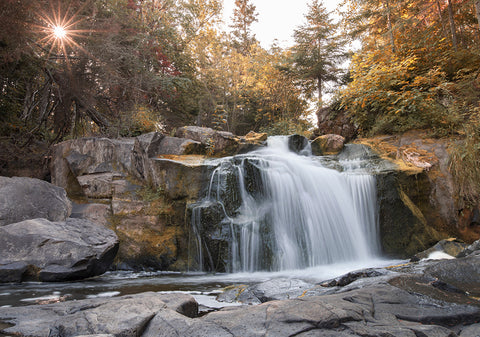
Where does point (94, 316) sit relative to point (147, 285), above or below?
above

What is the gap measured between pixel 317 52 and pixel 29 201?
15.7m

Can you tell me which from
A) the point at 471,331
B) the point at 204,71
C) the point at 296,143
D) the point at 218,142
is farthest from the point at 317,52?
the point at 471,331

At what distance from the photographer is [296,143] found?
10594mm

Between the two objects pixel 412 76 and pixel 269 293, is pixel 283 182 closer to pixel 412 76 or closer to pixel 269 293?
pixel 269 293

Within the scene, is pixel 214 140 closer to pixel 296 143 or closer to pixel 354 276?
pixel 296 143

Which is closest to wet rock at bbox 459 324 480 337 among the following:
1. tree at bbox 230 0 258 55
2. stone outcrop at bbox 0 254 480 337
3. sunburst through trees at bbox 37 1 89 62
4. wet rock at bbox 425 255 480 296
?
stone outcrop at bbox 0 254 480 337

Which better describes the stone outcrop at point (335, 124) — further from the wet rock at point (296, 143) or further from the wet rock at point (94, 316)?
the wet rock at point (94, 316)

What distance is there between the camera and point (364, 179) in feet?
23.1

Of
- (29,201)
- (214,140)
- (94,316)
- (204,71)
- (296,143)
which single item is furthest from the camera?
(204,71)

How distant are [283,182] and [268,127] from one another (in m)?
9.43

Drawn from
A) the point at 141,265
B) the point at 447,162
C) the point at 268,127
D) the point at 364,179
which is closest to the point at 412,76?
the point at 447,162

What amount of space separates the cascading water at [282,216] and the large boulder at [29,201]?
2809mm

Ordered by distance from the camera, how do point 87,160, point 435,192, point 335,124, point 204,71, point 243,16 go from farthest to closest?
1. point 243,16
2. point 204,71
3. point 335,124
4. point 87,160
5. point 435,192

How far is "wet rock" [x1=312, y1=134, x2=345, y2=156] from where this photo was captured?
963 cm
